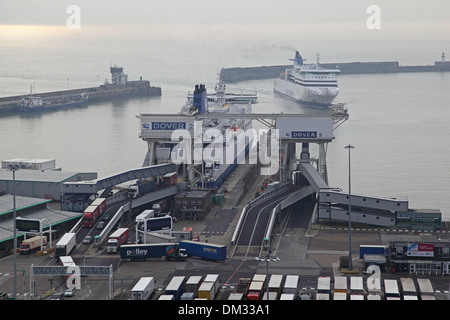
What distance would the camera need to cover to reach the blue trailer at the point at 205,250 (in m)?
23.8

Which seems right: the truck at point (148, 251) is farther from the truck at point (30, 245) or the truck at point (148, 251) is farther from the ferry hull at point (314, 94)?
the ferry hull at point (314, 94)

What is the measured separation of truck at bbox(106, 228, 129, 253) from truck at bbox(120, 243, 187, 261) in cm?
83

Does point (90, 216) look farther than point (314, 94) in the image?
No

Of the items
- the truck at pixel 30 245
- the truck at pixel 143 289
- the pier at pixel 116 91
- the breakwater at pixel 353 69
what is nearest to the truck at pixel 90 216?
the truck at pixel 30 245

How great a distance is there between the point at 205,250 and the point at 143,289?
4714mm

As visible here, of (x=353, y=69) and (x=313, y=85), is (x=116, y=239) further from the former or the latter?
(x=353, y=69)

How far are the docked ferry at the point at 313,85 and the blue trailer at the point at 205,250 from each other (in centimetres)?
5385

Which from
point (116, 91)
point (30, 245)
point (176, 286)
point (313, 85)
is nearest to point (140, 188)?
point (30, 245)

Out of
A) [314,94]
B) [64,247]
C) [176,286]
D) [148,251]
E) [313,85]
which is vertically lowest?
[176,286]

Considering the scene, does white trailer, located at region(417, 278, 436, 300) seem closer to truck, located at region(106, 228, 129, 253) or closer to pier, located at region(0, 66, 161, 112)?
truck, located at region(106, 228, 129, 253)

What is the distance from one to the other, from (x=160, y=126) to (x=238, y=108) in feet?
63.1

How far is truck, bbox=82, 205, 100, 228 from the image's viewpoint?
2719 cm

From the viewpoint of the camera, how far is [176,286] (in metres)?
20.1

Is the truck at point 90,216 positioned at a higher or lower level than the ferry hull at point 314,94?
lower
